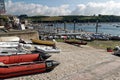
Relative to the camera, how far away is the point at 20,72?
16.0 meters

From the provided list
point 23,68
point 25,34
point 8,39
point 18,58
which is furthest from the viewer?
point 25,34

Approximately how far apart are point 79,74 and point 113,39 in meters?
43.8

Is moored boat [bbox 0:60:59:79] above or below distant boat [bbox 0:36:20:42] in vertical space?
below

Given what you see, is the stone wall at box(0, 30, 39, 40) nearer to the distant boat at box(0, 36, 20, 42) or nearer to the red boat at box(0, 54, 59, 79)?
the distant boat at box(0, 36, 20, 42)

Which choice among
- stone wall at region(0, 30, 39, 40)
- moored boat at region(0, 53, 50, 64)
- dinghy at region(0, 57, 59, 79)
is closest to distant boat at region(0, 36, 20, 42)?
stone wall at region(0, 30, 39, 40)

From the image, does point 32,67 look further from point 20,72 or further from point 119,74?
point 119,74

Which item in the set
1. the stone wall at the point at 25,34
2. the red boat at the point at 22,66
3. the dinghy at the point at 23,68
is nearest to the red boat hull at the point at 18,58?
the red boat at the point at 22,66

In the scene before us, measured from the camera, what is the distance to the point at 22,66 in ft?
52.8

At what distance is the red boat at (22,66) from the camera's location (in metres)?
15.5

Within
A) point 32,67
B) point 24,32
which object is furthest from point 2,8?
point 32,67

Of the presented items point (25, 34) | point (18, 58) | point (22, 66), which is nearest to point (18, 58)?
point (18, 58)

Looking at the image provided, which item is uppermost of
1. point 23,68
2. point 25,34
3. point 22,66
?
point 25,34

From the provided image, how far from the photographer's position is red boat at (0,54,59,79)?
15531 millimetres

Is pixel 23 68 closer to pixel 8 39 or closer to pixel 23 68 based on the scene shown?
pixel 23 68
